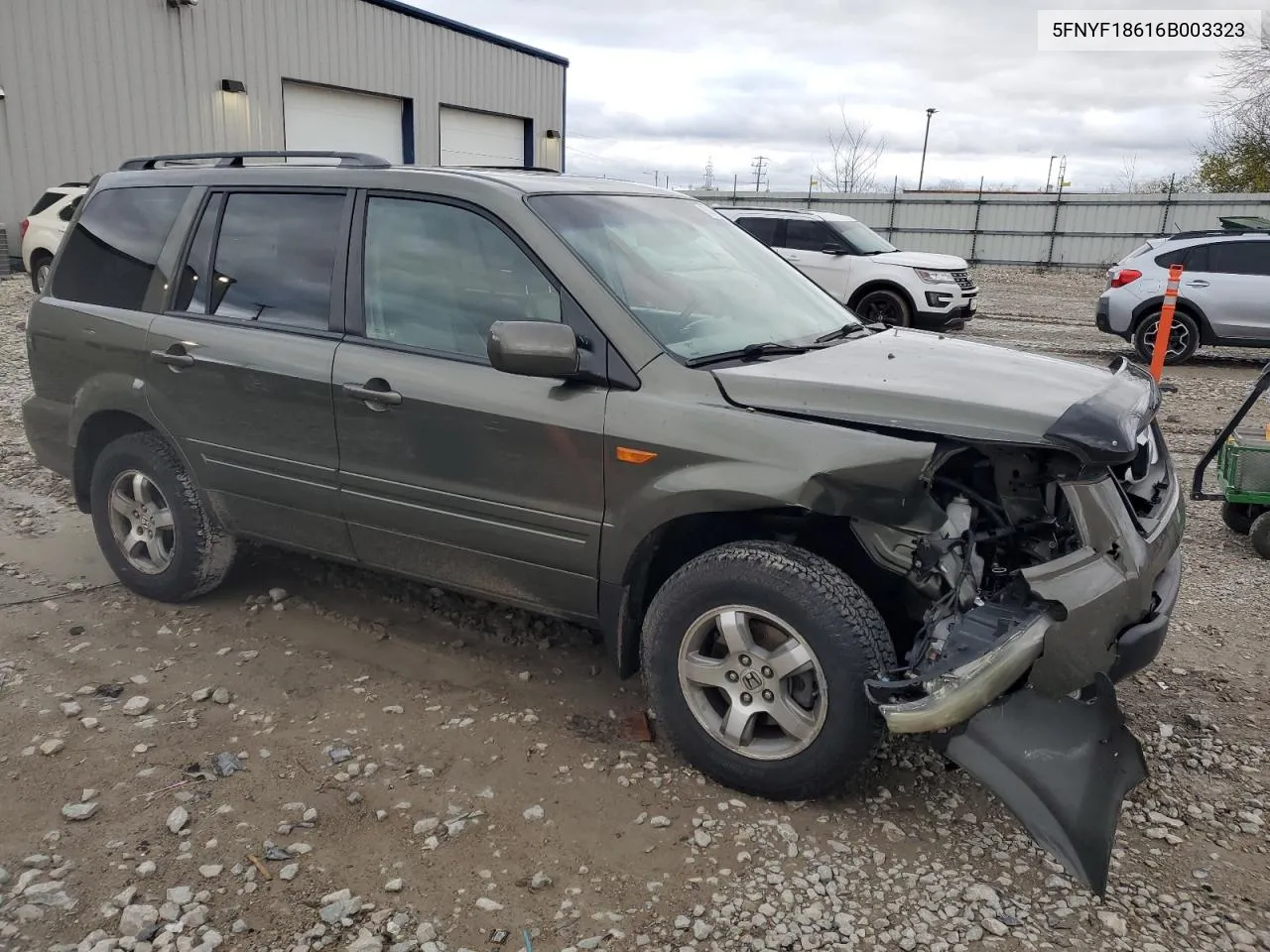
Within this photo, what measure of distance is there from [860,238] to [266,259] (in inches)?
440

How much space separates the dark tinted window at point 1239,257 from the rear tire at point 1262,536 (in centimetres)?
829

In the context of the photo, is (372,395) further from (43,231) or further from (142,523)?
(43,231)

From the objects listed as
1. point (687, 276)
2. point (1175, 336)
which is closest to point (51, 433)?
point (687, 276)

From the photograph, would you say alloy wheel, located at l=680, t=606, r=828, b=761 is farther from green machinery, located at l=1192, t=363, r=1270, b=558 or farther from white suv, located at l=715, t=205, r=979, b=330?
white suv, located at l=715, t=205, r=979, b=330

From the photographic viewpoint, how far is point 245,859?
109 inches

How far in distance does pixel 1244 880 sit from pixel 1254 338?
1099 cm

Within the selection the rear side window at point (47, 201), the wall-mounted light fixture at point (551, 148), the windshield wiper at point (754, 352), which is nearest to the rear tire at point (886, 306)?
the windshield wiper at point (754, 352)

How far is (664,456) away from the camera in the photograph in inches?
118

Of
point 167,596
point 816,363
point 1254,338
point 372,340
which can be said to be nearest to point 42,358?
point 167,596

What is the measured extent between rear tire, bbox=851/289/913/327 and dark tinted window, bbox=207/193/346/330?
10209 mm

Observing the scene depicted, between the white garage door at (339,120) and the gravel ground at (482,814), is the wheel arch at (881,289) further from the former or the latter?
the white garage door at (339,120)

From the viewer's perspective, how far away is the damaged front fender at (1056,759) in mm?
2592

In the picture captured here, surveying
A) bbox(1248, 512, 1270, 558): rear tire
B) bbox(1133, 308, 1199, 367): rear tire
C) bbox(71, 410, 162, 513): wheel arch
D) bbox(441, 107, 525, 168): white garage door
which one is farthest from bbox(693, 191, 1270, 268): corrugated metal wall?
bbox(71, 410, 162, 513): wheel arch

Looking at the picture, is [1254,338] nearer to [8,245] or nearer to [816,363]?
[816,363]
